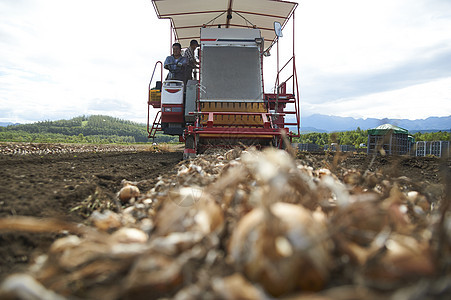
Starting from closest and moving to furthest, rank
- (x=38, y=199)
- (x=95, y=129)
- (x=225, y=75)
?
(x=38, y=199), (x=225, y=75), (x=95, y=129)

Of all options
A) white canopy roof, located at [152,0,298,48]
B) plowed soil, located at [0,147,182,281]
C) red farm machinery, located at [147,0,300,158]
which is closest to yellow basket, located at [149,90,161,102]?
red farm machinery, located at [147,0,300,158]

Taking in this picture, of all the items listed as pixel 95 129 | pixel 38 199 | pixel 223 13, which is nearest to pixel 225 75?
pixel 223 13

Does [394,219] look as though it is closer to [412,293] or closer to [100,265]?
[412,293]

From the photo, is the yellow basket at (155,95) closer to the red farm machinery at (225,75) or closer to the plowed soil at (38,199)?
the red farm machinery at (225,75)

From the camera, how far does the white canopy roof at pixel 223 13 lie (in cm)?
729

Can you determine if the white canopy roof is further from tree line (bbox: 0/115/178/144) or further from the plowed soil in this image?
tree line (bbox: 0/115/178/144)

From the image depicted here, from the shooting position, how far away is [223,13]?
8117 mm

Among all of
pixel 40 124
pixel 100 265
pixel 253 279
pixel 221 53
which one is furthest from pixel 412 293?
pixel 40 124

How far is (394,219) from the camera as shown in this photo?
105 cm

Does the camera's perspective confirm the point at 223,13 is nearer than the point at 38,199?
No

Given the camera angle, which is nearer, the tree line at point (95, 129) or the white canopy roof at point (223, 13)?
the white canopy roof at point (223, 13)

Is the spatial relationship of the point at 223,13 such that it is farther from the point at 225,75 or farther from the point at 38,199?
the point at 38,199

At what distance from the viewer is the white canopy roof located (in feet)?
23.9

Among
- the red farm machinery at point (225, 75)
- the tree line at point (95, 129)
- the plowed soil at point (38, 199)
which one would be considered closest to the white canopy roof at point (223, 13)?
the red farm machinery at point (225, 75)
